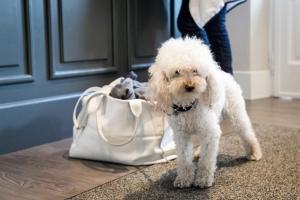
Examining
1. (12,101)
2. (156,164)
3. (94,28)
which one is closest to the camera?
(156,164)

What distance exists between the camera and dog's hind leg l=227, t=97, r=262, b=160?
5.05ft

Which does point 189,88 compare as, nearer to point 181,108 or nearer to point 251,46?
point 181,108

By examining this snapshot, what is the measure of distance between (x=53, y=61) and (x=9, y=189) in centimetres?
71

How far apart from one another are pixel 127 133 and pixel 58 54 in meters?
Result: 0.58

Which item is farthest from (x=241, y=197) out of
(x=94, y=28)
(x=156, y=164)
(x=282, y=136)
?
(x=94, y=28)

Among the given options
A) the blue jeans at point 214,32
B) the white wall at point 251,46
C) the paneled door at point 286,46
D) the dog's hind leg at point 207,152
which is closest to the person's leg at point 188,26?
the blue jeans at point 214,32

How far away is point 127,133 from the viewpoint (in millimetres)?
1589

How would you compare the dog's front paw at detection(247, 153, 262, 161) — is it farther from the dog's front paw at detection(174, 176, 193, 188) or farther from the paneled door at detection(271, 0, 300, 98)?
the paneled door at detection(271, 0, 300, 98)

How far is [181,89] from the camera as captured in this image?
1.22 metres

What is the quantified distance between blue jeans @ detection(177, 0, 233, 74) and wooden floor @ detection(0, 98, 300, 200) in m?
0.78

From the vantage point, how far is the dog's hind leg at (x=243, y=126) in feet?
5.05

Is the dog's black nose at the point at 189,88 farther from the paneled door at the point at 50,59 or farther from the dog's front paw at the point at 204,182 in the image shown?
the paneled door at the point at 50,59

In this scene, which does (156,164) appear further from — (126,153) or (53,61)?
(53,61)

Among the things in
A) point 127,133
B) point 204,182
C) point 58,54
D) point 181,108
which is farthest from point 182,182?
point 58,54
